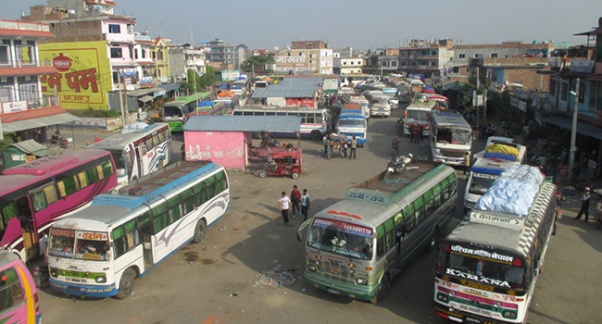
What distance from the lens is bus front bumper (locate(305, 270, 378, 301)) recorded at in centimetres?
1023

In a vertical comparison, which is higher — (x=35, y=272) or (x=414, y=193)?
(x=414, y=193)

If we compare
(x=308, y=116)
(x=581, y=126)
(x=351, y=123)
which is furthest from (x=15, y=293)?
(x=308, y=116)

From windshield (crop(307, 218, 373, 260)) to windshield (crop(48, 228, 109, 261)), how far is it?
15.2ft

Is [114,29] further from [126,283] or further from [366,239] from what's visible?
[366,239]

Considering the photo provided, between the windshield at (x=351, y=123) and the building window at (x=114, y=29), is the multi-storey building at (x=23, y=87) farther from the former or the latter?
the windshield at (x=351, y=123)

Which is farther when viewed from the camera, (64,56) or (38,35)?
(64,56)

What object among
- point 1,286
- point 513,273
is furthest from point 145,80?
point 513,273

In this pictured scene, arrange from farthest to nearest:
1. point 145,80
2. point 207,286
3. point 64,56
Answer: point 145,80, point 64,56, point 207,286

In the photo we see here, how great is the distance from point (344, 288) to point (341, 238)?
1.10 m

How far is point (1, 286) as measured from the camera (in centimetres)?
848

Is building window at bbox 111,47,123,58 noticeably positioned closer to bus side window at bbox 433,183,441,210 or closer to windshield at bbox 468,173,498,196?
windshield at bbox 468,173,498,196

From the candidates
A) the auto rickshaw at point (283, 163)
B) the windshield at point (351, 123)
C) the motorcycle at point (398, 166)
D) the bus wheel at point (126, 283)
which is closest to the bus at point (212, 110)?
the windshield at point (351, 123)

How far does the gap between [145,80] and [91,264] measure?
39.1 metres

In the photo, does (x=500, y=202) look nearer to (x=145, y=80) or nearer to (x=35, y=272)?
(x=35, y=272)
